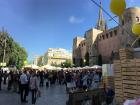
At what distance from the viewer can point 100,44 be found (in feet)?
261

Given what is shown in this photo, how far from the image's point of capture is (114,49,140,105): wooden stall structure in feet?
24.3

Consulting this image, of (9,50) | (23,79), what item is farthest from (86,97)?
(9,50)

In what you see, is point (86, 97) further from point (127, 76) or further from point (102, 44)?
point (102, 44)

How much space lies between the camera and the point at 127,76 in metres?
7.84

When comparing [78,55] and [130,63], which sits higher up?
[78,55]

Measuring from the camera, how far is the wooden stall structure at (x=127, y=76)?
7403mm

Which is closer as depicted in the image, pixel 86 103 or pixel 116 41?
pixel 86 103

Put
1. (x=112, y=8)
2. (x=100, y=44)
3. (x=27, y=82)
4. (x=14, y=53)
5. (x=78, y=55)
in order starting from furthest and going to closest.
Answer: (x=78, y=55)
(x=100, y=44)
(x=14, y=53)
(x=27, y=82)
(x=112, y=8)

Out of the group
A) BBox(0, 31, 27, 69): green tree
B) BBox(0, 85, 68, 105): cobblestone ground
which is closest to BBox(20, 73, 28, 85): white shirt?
BBox(0, 85, 68, 105): cobblestone ground

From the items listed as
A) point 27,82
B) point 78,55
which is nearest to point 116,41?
point 78,55

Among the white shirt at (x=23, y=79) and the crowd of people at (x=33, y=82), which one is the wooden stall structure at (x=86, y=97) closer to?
the crowd of people at (x=33, y=82)

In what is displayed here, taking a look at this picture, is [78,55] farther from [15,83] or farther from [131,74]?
[131,74]

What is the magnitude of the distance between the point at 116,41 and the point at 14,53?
28334mm

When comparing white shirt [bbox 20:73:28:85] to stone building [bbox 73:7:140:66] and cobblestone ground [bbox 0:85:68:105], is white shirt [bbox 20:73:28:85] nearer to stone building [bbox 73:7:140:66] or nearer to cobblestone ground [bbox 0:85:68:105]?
cobblestone ground [bbox 0:85:68:105]
